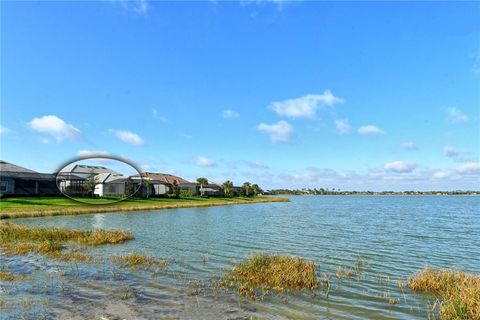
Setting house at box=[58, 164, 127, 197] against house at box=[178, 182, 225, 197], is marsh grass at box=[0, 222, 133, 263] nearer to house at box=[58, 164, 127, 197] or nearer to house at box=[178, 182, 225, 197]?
house at box=[58, 164, 127, 197]

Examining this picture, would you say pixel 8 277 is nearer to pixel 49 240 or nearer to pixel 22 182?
pixel 49 240

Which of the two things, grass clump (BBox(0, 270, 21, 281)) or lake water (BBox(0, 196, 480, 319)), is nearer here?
lake water (BBox(0, 196, 480, 319))

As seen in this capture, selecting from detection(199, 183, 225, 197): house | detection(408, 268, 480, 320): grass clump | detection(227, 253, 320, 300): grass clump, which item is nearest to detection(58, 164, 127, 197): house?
detection(227, 253, 320, 300): grass clump

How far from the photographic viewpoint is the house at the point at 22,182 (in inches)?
2124

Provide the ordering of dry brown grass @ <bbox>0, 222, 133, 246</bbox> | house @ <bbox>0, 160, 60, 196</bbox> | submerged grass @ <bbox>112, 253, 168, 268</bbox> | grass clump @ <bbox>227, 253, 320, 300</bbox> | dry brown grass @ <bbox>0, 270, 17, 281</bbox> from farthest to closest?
house @ <bbox>0, 160, 60, 196</bbox> < dry brown grass @ <bbox>0, 222, 133, 246</bbox> < submerged grass @ <bbox>112, 253, 168, 268</bbox> < dry brown grass @ <bbox>0, 270, 17, 281</bbox> < grass clump @ <bbox>227, 253, 320, 300</bbox>

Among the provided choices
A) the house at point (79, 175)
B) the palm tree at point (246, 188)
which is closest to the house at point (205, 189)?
the palm tree at point (246, 188)

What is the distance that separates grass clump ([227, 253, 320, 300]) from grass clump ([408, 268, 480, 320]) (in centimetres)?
411

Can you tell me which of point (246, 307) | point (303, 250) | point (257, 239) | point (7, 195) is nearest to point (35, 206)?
point (7, 195)

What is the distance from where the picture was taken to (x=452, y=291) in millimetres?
11617

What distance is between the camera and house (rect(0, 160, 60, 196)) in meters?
53.9

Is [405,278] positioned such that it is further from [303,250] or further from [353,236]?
[353,236]

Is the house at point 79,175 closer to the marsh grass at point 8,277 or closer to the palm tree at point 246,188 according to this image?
the marsh grass at point 8,277

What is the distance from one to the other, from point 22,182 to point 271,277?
5583 centimetres

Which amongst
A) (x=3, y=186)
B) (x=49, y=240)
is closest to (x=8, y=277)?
(x=49, y=240)
